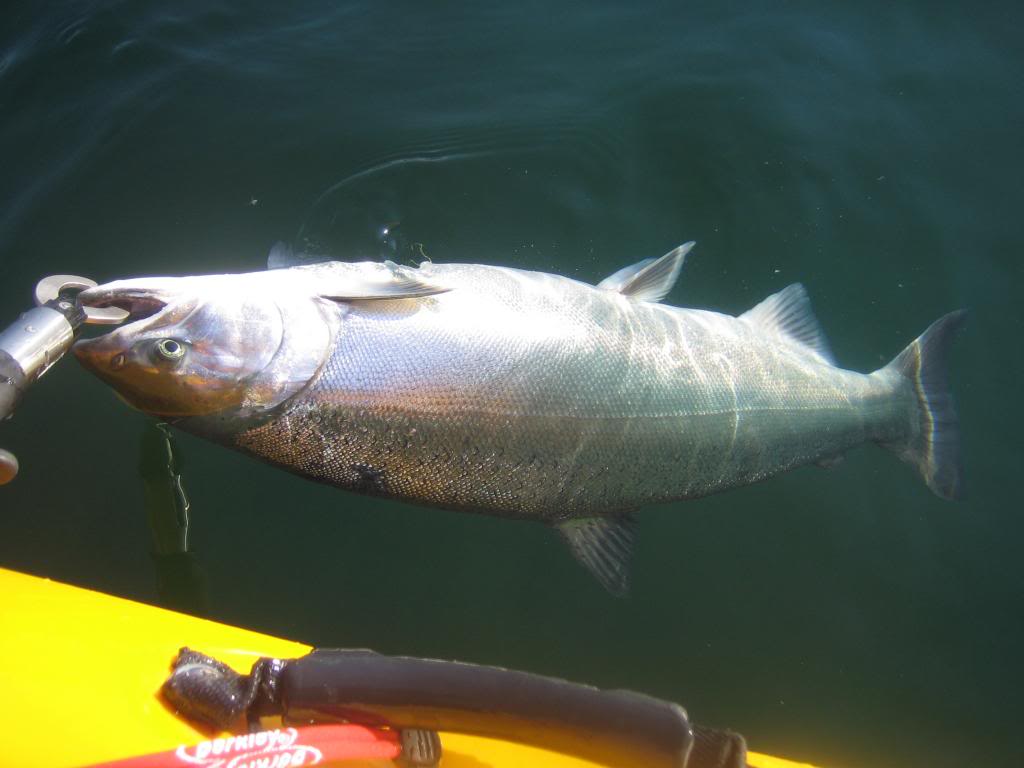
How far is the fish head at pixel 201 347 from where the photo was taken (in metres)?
1.95

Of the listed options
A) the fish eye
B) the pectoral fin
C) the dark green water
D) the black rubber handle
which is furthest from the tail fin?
the fish eye

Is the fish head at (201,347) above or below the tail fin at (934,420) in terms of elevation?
above

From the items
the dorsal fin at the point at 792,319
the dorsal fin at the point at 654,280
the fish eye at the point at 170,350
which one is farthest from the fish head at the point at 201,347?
the dorsal fin at the point at 792,319

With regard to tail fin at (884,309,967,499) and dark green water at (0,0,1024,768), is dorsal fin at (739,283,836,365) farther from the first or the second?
dark green water at (0,0,1024,768)

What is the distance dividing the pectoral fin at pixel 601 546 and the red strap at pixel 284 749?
1.01 m

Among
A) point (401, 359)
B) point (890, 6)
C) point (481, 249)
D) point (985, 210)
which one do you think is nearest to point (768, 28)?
point (890, 6)

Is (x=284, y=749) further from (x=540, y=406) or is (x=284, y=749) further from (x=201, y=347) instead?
(x=540, y=406)

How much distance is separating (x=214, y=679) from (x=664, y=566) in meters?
2.53

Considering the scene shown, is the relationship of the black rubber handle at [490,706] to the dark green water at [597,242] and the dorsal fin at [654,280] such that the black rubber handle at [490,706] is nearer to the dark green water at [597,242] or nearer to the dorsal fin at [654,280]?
the dorsal fin at [654,280]

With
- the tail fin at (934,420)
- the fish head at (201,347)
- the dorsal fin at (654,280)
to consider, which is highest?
the fish head at (201,347)

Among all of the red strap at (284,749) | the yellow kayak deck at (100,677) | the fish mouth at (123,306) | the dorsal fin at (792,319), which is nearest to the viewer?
the red strap at (284,749)

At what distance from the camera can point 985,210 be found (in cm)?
417

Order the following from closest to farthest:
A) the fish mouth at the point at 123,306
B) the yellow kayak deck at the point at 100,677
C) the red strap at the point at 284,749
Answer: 1. the red strap at the point at 284,749
2. the yellow kayak deck at the point at 100,677
3. the fish mouth at the point at 123,306

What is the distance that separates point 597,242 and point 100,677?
3.23 metres
